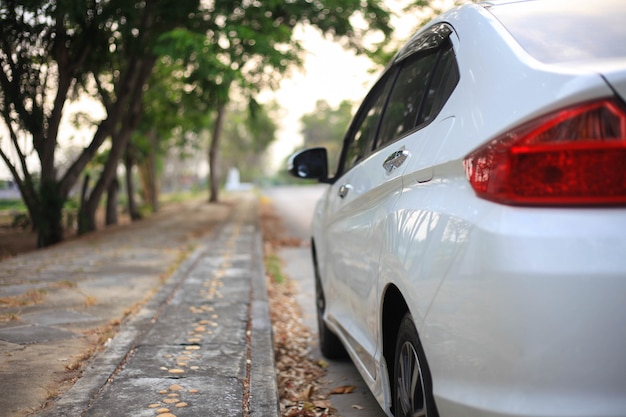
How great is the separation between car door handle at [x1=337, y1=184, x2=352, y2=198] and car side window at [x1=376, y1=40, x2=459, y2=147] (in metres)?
0.34

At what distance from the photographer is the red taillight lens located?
2029 millimetres

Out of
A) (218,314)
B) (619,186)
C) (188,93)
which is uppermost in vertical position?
(188,93)

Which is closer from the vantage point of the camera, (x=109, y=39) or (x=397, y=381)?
(x=397, y=381)

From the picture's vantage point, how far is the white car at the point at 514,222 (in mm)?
1963

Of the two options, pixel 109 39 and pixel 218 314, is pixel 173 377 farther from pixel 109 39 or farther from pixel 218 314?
pixel 109 39

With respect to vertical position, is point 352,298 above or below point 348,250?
below

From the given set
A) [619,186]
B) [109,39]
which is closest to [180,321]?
[619,186]

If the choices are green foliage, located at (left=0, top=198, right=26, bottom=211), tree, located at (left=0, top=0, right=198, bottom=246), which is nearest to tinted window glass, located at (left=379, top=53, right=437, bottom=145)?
tree, located at (left=0, top=0, right=198, bottom=246)

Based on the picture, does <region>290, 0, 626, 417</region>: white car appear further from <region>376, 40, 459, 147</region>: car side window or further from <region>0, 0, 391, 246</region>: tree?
<region>0, 0, 391, 246</region>: tree

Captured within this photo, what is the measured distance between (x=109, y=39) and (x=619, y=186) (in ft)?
47.2

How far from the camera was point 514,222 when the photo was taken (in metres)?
2.07

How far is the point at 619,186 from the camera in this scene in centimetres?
203

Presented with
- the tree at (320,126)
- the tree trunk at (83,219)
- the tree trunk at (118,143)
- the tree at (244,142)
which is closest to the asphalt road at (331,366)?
the tree trunk at (83,219)

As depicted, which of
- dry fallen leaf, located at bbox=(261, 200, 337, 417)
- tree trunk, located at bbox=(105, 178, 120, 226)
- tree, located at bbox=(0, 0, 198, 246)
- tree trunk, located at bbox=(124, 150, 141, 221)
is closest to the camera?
dry fallen leaf, located at bbox=(261, 200, 337, 417)
